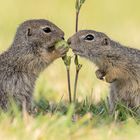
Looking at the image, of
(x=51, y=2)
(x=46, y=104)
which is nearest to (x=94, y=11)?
(x=51, y=2)

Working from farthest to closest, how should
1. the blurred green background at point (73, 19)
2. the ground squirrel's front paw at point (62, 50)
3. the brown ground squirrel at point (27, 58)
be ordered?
the blurred green background at point (73, 19), the ground squirrel's front paw at point (62, 50), the brown ground squirrel at point (27, 58)

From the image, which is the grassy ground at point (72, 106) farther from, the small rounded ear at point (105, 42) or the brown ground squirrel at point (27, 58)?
the small rounded ear at point (105, 42)

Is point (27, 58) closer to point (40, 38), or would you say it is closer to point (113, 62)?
point (40, 38)

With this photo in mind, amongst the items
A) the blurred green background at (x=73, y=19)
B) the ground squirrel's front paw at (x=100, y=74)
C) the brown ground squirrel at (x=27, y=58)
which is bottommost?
the blurred green background at (x=73, y=19)

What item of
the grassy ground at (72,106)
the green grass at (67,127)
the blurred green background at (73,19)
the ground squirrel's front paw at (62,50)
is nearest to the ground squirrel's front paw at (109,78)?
the grassy ground at (72,106)

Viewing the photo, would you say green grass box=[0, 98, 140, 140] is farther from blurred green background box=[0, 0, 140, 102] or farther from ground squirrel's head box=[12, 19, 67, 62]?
blurred green background box=[0, 0, 140, 102]

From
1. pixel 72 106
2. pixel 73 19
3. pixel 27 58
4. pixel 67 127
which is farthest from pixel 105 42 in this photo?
pixel 73 19
